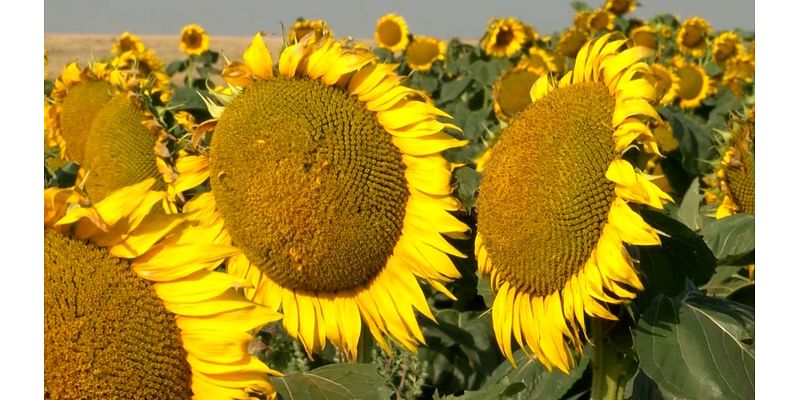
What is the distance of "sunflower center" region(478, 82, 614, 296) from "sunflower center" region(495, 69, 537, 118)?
4.09 meters

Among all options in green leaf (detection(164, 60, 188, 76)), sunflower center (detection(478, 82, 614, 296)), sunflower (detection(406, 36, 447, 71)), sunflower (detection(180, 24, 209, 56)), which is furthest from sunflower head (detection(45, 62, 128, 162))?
sunflower (detection(406, 36, 447, 71))

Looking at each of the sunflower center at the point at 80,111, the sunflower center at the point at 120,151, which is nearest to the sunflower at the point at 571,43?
the sunflower center at the point at 80,111

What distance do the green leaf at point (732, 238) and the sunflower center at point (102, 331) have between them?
1.40 metres

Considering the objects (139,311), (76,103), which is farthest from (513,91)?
(139,311)

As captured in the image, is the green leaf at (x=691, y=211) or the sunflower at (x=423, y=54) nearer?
the green leaf at (x=691, y=211)

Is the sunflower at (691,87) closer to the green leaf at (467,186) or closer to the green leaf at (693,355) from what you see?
the green leaf at (467,186)

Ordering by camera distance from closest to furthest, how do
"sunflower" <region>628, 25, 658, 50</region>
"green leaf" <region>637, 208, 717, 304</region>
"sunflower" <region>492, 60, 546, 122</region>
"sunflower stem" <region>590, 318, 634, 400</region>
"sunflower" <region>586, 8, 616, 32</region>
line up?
"green leaf" <region>637, 208, 717, 304</region> → "sunflower stem" <region>590, 318, 634, 400</region> → "sunflower" <region>492, 60, 546, 122</region> → "sunflower" <region>628, 25, 658, 50</region> → "sunflower" <region>586, 8, 616, 32</region>

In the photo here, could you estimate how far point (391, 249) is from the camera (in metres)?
2.20

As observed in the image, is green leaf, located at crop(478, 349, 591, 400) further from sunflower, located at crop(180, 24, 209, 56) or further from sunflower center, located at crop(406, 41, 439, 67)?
sunflower center, located at crop(406, 41, 439, 67)

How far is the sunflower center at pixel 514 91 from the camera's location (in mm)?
6026

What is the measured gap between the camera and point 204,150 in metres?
2.35

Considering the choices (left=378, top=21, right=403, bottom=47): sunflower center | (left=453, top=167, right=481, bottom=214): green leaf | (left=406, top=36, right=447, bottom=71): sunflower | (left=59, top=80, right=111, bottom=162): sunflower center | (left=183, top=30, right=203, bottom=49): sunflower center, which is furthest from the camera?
Result: (left=378, top=21, right=403, bottom=47): sunflower center

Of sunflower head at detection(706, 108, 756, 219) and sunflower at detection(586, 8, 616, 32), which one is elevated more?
sunflower at detection(586, 8, 616, 32)

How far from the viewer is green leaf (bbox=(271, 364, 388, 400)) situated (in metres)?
1.81
